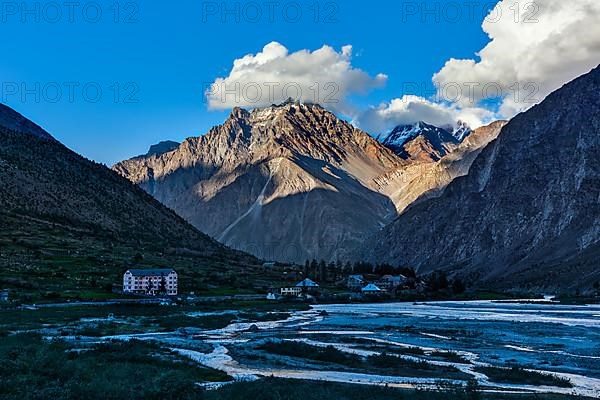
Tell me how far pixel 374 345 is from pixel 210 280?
105123 millimetres

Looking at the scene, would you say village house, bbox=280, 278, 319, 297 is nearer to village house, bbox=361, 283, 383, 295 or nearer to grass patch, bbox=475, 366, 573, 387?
village house, bbox=361, 283, 383, 295

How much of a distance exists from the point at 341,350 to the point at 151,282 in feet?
281

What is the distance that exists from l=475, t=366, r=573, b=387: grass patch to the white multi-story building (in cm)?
Result: 9480

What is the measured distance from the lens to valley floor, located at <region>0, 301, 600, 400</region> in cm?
3712

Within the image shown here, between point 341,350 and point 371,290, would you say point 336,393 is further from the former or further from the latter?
point 371,290

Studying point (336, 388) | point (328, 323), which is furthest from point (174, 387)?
point (328, 323)

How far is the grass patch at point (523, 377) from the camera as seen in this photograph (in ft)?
130

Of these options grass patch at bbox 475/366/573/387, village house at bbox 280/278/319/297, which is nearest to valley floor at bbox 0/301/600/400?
grass patch at bbox 475/366/573/387

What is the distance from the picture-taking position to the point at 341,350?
55.4 meters

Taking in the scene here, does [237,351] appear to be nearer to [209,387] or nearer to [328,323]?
[209,387]

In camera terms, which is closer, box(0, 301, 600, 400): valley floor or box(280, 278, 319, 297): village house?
box(0, 301, 600, 400): valley floor

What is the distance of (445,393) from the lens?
1308 inches

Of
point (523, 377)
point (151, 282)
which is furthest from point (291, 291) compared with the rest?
point (523, 377)

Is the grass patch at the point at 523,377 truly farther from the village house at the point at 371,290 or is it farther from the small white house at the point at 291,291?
the village house at the point at 371,290
